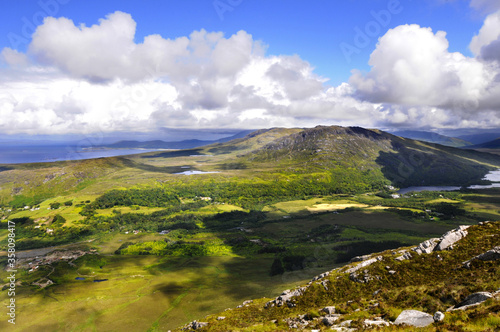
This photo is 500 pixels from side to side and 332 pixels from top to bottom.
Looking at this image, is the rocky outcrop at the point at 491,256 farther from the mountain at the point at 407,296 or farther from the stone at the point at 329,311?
the stone at the point at 329,311

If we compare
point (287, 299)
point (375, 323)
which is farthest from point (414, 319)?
point (287, 299)

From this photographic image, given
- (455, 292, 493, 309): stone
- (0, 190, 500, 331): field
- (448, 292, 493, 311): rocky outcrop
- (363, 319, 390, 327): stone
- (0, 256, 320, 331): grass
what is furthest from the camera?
(0, 190, 500, 331): field

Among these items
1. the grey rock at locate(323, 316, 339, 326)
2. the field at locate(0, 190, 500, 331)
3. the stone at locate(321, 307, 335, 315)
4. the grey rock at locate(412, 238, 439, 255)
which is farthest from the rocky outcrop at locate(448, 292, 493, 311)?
the field at locate(0, 190, 500, 331)

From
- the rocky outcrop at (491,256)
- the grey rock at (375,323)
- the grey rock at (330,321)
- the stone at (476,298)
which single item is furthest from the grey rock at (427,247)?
the grey rock at (375,323)

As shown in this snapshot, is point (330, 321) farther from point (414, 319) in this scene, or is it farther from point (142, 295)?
point (142, 295)

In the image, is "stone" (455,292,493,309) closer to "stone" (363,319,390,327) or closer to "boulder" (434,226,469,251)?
"stone" (363,319,390,327)

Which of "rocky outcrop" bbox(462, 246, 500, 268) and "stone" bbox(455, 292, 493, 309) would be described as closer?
"stone" bbox(455, 292, 493, 309)

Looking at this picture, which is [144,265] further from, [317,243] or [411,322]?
[411,322]
